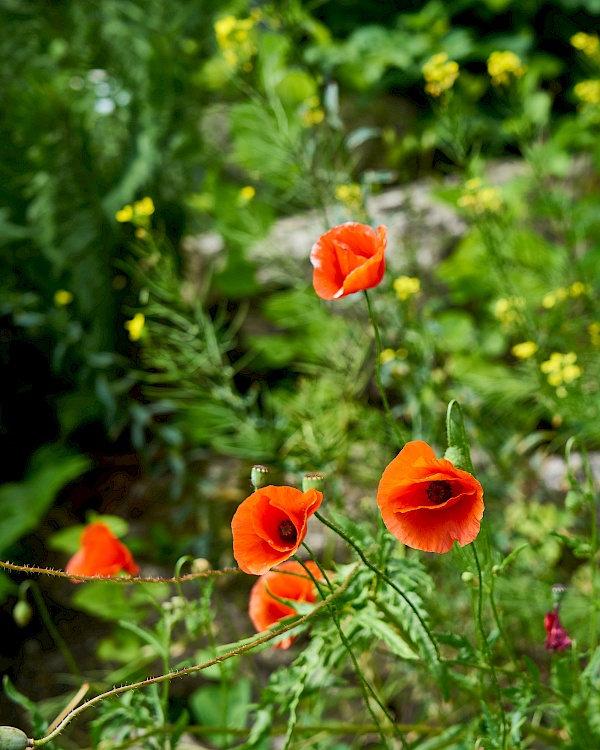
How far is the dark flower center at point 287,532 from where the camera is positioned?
451mm

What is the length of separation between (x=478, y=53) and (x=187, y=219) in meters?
0.98

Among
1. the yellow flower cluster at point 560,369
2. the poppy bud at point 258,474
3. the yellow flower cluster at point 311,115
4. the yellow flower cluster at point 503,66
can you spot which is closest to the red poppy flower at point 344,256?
the poppy bud at point 258,474

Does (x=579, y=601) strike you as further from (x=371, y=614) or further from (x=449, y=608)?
(x=371, y=614)

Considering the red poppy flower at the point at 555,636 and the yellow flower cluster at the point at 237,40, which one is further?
the yellow flower cluster at the point at 237,40

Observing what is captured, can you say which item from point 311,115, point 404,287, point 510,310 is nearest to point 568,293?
point 510,310

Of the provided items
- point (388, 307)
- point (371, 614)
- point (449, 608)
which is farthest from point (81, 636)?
point (371, 614)

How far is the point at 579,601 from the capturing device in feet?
3.46

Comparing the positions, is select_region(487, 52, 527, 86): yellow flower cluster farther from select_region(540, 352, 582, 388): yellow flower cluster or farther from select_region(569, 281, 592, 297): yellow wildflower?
select_region(540, 352, 582, 388): yellow flower cluster

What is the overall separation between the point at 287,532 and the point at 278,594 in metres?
0.16

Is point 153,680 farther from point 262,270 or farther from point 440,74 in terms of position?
point 262,270

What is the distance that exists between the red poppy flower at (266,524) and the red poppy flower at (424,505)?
5 centimetres

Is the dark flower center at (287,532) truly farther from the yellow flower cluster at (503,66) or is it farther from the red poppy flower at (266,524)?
the yellow flower cluster at (503,66)

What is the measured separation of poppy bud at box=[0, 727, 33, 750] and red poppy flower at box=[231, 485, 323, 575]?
0.15 m

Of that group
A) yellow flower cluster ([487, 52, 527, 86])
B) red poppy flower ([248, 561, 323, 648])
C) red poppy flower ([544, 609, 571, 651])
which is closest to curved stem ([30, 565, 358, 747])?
red poppy flower ([248, 561, 323, 648])
